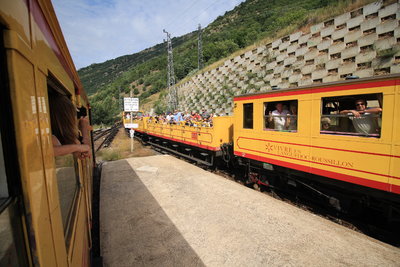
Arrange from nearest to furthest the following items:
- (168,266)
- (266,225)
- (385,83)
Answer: (168,266), (385,83), (266,225)

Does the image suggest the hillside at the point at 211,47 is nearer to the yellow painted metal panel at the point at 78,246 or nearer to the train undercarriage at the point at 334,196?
the train undercarriage at the point at 334,196

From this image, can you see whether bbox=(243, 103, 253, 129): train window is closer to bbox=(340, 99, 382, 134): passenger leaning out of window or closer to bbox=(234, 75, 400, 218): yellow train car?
bbox=(234, 75, 400, 218): yellow train car

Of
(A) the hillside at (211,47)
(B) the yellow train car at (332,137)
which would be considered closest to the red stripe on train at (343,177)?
(B) the yellow train car at (332,137)

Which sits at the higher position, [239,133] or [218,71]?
[218,71]

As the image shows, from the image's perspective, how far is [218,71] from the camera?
21.5 meters

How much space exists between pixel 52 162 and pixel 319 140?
4643mm

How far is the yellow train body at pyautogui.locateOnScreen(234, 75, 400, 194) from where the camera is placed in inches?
135

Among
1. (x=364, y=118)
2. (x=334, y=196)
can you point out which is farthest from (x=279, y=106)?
(x=334, y=196)

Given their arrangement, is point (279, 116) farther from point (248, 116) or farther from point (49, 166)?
point (49, 166)

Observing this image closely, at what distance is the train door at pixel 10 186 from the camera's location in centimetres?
73

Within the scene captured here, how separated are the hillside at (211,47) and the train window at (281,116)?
1021 cm

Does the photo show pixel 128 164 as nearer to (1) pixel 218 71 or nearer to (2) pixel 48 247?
(2) pixel 48 247

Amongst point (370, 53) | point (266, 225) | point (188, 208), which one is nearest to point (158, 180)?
point (188, 208)

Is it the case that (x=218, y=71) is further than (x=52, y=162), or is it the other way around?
(x=218, y=71)
